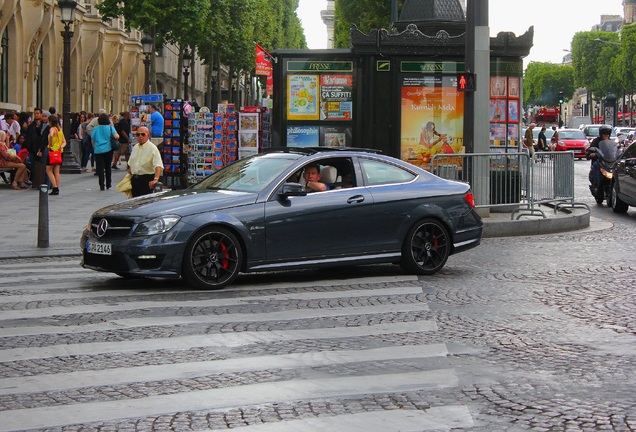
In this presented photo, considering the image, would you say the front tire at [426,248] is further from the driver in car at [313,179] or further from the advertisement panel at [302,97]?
the advertisement panel at [302,97]

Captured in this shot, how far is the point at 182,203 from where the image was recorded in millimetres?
11359

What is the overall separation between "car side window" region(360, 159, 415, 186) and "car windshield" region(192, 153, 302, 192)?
0.79m

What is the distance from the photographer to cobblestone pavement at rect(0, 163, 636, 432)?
247 inches

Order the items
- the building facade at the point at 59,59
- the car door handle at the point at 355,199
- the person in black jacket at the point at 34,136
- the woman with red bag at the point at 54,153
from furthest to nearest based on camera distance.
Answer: the building facade at the point at 59,59, the person in black jacket at the point at 34,136, the woman with red bag at the point at 54,153, the car door handle at the point at 355,199

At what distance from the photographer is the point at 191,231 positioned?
36.3 ft

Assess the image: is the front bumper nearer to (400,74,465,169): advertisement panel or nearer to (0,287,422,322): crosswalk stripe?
(0,287,422,322): crosswalk stripe

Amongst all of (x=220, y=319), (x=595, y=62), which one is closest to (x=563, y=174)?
(x=220, y=319)

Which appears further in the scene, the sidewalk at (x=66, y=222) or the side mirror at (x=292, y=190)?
the sidewalk at (x=66, y=222)

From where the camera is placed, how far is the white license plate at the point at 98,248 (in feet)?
36.7

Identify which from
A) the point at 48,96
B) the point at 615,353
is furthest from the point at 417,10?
A: the point at 48,96

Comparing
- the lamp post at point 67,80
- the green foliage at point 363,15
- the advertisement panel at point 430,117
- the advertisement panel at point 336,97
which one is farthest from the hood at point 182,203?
the green foliage at point 363,15

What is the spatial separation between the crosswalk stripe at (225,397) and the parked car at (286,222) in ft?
14.0

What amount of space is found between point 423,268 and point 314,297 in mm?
2175

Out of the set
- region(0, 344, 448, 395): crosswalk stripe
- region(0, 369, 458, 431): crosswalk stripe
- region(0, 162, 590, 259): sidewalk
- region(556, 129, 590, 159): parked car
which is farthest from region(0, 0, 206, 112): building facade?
region(0, 369, 458, 431): crosswalk stripe
